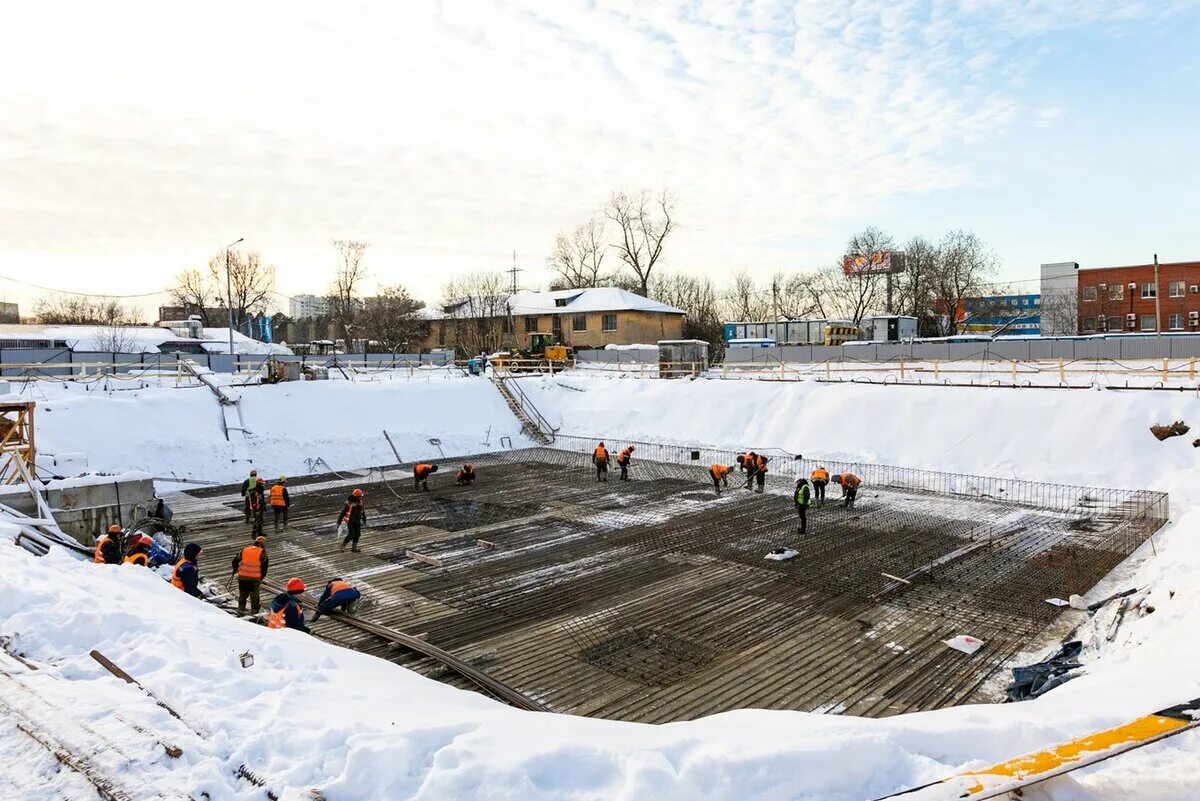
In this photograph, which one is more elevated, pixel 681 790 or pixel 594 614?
pixel 681 790

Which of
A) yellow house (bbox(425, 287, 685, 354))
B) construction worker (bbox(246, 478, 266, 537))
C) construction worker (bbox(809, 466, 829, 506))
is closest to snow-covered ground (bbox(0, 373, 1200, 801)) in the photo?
construction worker (bbox(246, 478, 266, 537))

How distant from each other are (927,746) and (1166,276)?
71.0 meters

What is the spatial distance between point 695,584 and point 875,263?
214ft

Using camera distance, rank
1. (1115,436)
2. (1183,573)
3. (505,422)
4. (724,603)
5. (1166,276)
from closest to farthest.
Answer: (1183,573), (724,603), (1115,436), (505,422), (1166,276)

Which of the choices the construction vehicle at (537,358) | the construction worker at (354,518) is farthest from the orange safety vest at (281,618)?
the construction vehicle at (537,358)

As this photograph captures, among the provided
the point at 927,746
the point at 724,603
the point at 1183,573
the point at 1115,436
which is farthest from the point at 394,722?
the point at 1115,436

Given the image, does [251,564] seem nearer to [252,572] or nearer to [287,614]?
[252,572]

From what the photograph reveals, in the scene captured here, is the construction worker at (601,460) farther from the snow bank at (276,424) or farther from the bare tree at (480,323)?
the bare tree at (480,323)

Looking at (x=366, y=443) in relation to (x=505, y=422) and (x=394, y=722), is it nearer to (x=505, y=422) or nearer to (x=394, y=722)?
(x=505, y=422)

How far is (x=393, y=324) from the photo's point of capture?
7300 cm

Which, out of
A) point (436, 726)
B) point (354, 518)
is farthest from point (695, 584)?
point (436, 726)

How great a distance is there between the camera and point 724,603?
1217cm

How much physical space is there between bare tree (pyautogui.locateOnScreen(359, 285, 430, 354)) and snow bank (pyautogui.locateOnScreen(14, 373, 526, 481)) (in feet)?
131

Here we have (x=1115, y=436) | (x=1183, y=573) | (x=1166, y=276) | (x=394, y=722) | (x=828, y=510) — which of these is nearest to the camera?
(x=394, y=722)
